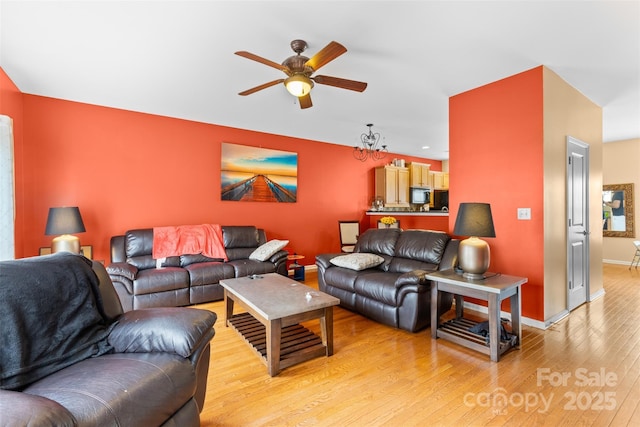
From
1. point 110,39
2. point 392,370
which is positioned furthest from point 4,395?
point 110,39

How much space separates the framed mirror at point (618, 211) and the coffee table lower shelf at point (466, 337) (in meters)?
5.46

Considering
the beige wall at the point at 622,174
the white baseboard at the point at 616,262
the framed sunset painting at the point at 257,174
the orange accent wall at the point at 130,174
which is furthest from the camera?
the white baseboard at the point at 616,262

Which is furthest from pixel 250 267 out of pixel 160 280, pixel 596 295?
pixel 596 295

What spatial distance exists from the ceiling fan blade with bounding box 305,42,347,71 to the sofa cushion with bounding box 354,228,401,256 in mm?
2286

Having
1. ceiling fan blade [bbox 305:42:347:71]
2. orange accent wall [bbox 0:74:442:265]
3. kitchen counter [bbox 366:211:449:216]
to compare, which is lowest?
kitchen counter [bbox 366:211:449:216]

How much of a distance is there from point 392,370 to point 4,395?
6.84 feet

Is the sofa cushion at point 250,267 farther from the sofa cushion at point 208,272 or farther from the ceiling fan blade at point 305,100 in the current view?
the ceiling fan blade at point 305,100

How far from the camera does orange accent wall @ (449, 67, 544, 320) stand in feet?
9.85

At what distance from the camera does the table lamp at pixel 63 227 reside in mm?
3285

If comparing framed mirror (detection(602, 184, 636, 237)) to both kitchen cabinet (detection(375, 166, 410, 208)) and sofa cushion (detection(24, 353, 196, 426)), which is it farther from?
sofa cushion (detection(24, 353, 196, 426))

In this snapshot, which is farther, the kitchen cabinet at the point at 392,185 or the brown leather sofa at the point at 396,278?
the kitchen cabinet at the point at 392,185

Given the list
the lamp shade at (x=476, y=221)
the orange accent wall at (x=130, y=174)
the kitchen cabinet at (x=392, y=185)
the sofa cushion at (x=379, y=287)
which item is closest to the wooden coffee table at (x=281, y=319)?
the sofa cushion at (x=379, y=287)

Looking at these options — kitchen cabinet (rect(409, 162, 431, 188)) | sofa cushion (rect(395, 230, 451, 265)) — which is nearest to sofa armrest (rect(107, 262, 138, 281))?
sofa cushion (rect(395, 230, 451, 265))

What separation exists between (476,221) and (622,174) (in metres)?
5.72
